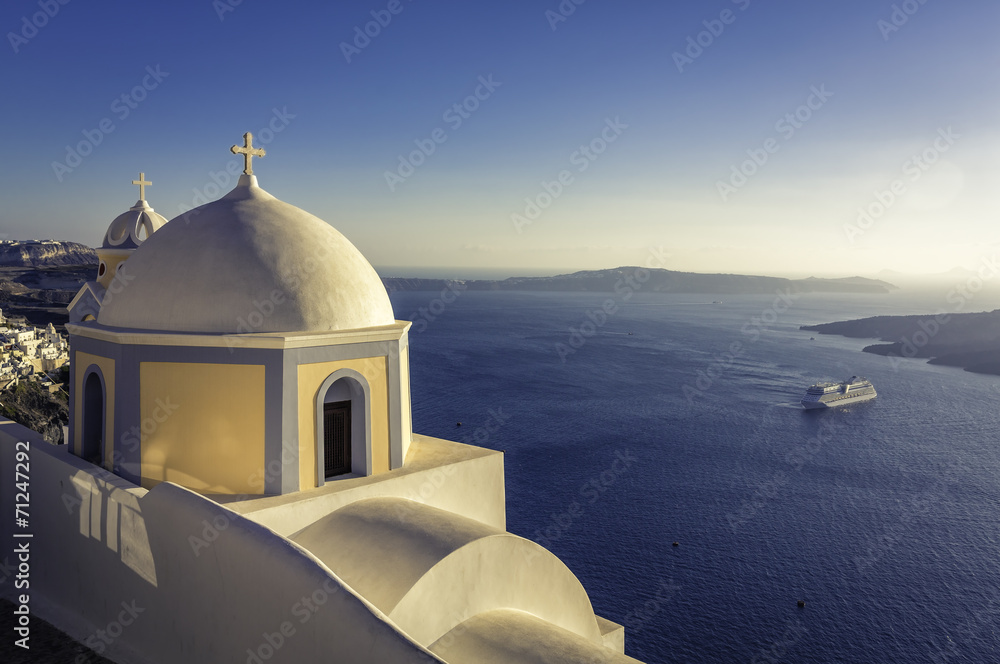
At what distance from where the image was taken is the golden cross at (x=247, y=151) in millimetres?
8258

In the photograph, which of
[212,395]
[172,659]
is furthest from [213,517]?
[212,395]

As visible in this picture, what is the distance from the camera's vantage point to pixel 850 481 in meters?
33.2

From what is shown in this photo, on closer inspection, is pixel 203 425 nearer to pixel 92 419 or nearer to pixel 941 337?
pixel 92 419

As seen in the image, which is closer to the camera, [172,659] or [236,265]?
[172,659]

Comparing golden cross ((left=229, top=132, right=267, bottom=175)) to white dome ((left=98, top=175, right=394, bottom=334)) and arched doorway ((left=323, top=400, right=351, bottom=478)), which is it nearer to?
white dome ((left=98, top=175, right=394, bottom=334))

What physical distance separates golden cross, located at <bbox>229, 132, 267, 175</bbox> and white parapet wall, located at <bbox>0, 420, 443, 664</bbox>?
13.1 feet

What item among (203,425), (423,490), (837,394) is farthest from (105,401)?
(837,394)

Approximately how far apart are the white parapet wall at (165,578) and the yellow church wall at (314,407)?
5.38 feet

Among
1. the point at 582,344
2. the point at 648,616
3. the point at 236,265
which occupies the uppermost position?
the point at 236,265

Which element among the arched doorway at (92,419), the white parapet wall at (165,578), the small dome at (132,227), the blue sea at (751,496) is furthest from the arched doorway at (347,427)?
the blue sea at (751,496)

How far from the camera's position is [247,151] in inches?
326

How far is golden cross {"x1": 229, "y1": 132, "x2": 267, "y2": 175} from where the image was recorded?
826 centimetres

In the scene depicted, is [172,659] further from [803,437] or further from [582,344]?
[582,344]

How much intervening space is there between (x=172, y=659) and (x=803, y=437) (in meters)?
41.2
